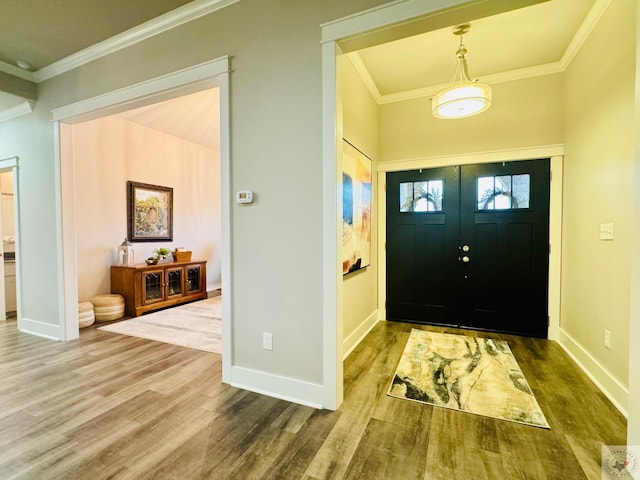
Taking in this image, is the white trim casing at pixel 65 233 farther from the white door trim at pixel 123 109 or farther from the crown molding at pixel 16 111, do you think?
the crown molding at pixel 16 111

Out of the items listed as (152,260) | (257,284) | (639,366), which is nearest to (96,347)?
(152,260)

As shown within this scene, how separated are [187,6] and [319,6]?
1.11 meters

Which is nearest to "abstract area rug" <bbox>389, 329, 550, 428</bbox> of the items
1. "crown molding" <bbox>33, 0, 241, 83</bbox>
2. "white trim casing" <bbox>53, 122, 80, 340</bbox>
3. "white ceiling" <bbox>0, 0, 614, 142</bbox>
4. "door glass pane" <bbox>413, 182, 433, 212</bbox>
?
"door glass pane" <bbox>413, 182, 433, 212</bbox>

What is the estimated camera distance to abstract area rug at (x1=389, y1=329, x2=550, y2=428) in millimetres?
1955

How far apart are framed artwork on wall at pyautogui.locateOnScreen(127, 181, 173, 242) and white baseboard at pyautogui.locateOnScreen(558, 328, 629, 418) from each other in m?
5.82

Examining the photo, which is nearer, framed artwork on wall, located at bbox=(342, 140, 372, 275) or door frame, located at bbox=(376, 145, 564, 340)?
framed artwork on wall, located at bbox=(342, 140, 372, 275)

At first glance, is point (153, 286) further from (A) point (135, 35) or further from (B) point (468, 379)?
(B) point (468, 379)

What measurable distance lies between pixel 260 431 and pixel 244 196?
1530 mm

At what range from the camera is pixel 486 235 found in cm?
348

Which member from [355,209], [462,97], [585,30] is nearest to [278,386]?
[355,209]

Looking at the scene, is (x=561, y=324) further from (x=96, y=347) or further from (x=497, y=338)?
(x=96, y=347)

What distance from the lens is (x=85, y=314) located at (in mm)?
3658

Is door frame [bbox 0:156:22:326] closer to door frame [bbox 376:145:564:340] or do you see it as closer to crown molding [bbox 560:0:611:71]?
door frame [bbox 376:145:564:340]

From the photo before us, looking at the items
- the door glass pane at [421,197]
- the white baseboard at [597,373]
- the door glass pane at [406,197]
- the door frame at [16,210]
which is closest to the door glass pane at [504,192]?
the door glass pane at [421,197]
